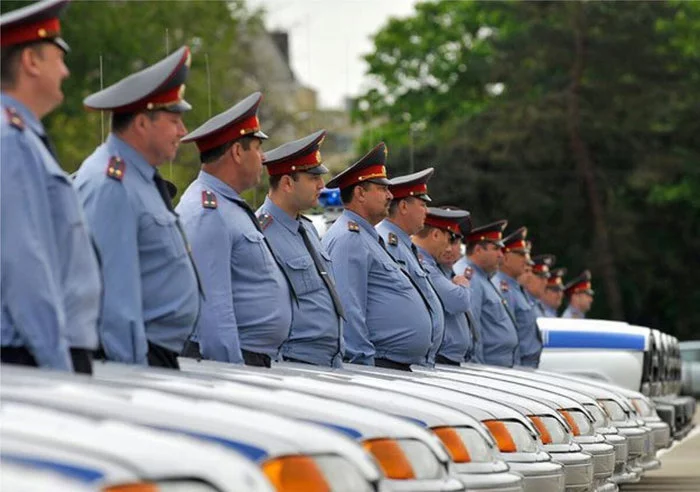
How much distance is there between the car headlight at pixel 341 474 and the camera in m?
5.33

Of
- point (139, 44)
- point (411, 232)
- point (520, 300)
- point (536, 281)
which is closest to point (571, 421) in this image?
point (411, 232)

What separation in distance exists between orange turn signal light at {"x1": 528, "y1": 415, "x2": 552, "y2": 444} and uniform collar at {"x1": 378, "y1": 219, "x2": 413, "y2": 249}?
2.71 metres

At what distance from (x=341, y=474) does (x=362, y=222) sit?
6.26 meters

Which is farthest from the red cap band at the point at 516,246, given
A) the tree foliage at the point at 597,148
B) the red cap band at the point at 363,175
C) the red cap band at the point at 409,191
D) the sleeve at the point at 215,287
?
the tree foliage at the point at 597,148

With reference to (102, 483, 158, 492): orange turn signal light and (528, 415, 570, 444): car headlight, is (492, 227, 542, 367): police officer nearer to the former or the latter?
(528, 415, 570, 444): car headlight

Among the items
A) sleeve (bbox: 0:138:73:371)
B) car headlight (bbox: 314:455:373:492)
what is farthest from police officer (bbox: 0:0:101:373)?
car headlight (bbox: 314:455:373:492)

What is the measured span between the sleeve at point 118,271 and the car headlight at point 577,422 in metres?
3.68

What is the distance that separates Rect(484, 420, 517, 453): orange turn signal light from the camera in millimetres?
8781

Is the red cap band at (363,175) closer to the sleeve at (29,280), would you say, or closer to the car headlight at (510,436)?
the car headlight at (510,436)

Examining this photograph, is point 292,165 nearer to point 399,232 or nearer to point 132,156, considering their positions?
point 399,232

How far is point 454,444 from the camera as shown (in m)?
7.56

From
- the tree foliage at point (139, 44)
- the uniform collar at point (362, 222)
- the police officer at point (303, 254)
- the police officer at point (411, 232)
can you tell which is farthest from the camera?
the tree foliage at point (139, 44)

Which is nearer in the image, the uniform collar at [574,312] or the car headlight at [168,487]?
the car headlight at [168,487]

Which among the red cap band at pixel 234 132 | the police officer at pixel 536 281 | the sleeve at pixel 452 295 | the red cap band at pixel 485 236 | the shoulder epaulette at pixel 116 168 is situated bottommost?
the police officer at pixel 536 281
